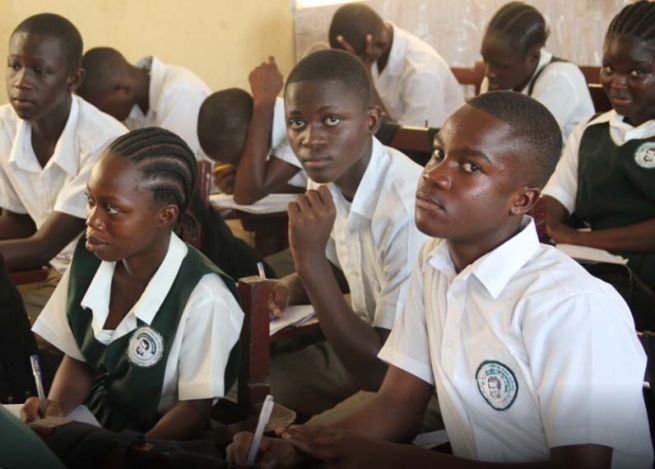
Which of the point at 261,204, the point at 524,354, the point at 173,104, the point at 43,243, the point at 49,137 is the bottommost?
the point at 261,204

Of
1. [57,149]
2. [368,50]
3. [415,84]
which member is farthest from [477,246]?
[368,50]

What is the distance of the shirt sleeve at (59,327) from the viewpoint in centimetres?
164

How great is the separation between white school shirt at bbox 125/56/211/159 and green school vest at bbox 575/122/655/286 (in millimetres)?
1496

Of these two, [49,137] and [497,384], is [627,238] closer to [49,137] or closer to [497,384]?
[497,384]

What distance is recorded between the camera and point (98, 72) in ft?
10.3

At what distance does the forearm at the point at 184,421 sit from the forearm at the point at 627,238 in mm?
1182

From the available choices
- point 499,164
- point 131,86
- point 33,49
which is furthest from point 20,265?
point 499,164

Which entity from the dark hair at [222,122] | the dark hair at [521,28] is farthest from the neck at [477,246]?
the dark hair at [521,28]

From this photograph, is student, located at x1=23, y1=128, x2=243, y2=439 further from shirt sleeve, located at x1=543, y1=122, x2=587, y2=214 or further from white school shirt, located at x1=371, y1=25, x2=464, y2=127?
white school shirt, located at x1=371, y1=25, x2=464, y2=127

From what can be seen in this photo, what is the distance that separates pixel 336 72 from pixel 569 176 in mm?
811

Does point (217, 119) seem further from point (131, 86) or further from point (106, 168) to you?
point (106, 168)

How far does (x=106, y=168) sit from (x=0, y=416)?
2.25ft

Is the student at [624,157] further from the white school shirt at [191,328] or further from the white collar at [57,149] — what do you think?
the white collar at [57,149]

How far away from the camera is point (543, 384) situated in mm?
1089
